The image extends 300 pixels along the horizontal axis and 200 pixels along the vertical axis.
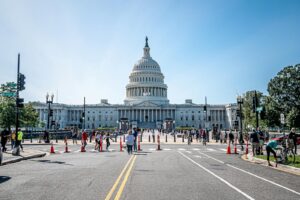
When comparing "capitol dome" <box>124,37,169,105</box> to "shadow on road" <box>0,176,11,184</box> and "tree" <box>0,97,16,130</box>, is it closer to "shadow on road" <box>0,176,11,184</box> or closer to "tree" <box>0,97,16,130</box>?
"tree" <box>0,97,16,130</box>

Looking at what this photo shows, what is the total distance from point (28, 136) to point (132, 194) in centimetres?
5289

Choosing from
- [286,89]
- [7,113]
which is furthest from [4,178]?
[286,89]

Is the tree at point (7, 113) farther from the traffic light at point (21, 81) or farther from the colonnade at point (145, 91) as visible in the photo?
the colonnade at point (145, 91)

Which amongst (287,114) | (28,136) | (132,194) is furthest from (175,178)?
(287,114)

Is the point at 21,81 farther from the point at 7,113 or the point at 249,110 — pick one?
the point at 249,110

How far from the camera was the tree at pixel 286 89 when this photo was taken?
65750mm

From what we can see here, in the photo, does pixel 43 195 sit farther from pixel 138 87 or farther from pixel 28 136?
pixel 138 87

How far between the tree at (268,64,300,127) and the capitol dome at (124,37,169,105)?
107866 mm

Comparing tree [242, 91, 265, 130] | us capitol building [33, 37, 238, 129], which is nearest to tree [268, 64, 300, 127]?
tree [242, 91, 265, 130]

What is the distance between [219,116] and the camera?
560ft

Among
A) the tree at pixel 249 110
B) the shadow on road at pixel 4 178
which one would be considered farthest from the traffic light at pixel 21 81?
the tree at pixel 249 110

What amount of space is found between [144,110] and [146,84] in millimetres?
16066

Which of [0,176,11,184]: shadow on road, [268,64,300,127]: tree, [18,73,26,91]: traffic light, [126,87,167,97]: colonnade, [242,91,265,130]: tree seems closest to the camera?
[0,176,11,184]: shadow on road

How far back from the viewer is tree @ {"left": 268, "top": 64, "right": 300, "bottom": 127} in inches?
2589
